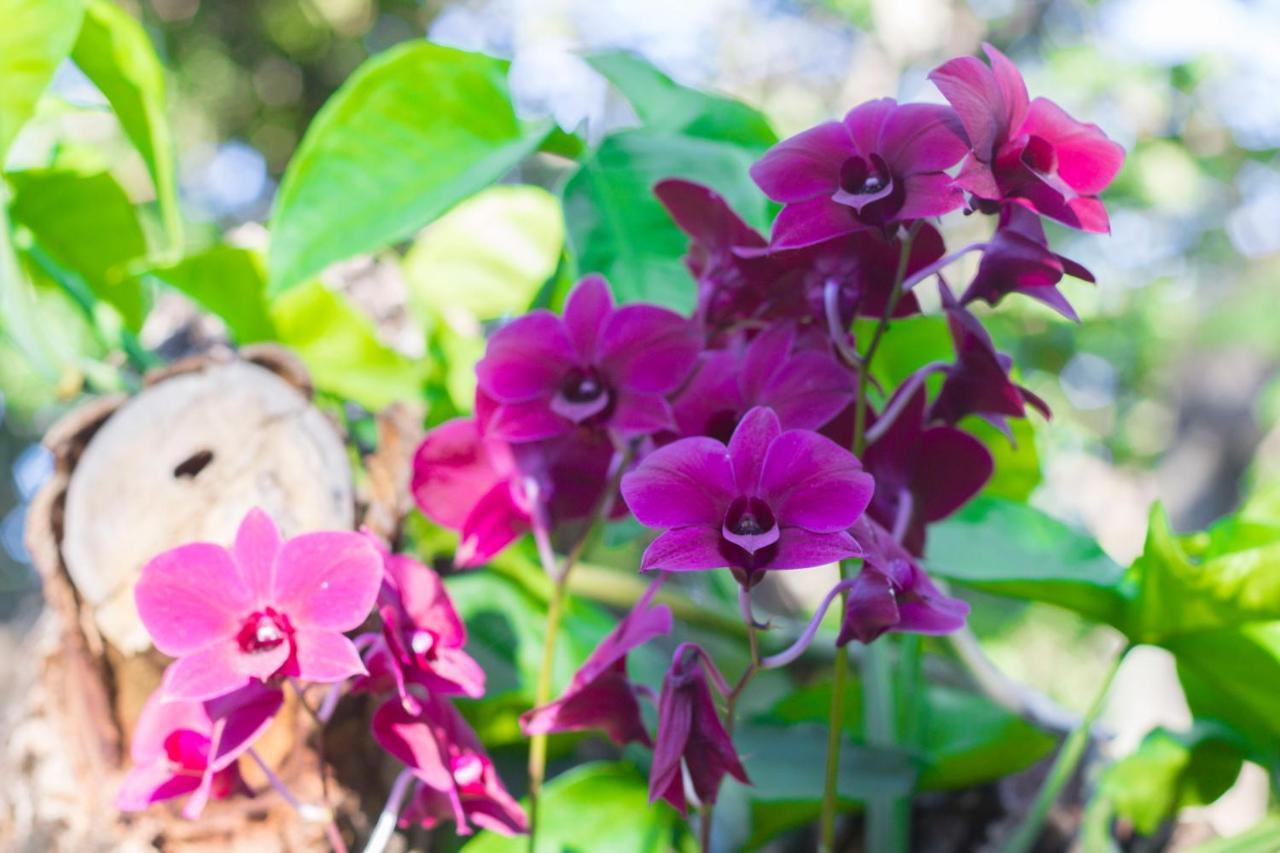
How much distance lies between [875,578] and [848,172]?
15 centimetres

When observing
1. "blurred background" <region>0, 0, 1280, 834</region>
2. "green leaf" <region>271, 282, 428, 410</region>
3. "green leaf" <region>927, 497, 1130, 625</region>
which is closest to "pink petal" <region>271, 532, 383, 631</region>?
"green leaf" <region>927, 497, 1130, 625</region>

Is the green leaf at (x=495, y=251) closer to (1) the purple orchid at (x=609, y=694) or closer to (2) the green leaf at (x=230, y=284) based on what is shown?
(2) the green leaf at (x=230, y=284)

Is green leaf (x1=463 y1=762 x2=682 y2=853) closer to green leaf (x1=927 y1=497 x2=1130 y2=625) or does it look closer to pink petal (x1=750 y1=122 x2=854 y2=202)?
green leaf (x1=927 y1=497 x2=1130 y2=625)

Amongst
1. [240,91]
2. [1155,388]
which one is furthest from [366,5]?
[1155,388]

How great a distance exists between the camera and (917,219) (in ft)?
1.25

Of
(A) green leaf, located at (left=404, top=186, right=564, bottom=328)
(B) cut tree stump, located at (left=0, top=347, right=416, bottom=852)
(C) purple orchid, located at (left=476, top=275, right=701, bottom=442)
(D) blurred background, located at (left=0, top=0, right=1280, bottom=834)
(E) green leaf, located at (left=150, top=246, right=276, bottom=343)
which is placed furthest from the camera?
(D) blurred background, located at (left=0, top=0, right=1280, bottom=834)

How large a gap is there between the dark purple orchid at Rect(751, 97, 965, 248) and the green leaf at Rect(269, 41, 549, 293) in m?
0.27

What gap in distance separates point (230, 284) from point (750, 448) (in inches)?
22.4

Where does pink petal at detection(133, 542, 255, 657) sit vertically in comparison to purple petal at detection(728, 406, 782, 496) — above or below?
below

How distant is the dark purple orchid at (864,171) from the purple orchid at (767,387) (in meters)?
0.05

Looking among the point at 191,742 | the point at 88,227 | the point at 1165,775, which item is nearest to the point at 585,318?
the point at 191,742

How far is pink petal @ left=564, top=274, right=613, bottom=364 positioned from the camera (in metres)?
0.44

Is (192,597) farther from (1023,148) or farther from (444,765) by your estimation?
(1023,148)

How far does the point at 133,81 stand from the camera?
2.52ft
